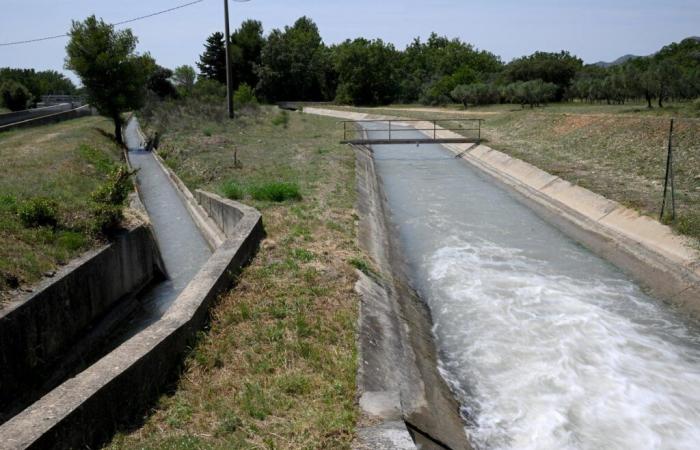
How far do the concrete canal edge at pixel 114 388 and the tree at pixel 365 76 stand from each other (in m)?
76.4

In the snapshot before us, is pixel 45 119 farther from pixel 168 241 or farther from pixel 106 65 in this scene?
pixel 168 241

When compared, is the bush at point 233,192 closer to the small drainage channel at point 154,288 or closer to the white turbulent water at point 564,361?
the small drainage channel at point 154,288

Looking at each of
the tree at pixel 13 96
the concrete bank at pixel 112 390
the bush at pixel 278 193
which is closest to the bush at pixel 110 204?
the bush at pixel 278 193

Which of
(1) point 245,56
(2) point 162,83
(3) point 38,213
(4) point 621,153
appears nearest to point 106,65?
(3) point 38,213

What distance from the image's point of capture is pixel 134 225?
14102 mm

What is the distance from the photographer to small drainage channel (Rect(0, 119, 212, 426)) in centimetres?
984

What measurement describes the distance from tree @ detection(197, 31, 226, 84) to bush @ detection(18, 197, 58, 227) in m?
77.0

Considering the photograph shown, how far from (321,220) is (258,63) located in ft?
262

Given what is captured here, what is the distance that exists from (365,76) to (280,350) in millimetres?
78288

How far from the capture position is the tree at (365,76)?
83.0 m

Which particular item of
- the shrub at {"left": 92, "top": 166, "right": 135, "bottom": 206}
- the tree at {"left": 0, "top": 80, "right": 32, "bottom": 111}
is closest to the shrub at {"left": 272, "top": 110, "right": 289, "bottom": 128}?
the tree at {"left": 0, "top": 80, "right": 32, "bottom": 111}

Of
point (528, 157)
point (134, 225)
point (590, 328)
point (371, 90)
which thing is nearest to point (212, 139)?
point (528, 157)

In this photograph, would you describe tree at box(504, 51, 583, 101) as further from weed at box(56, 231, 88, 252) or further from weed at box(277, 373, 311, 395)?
weed at box(277, 373, 311, 395)

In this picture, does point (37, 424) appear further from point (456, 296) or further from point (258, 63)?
point (258, 63)
